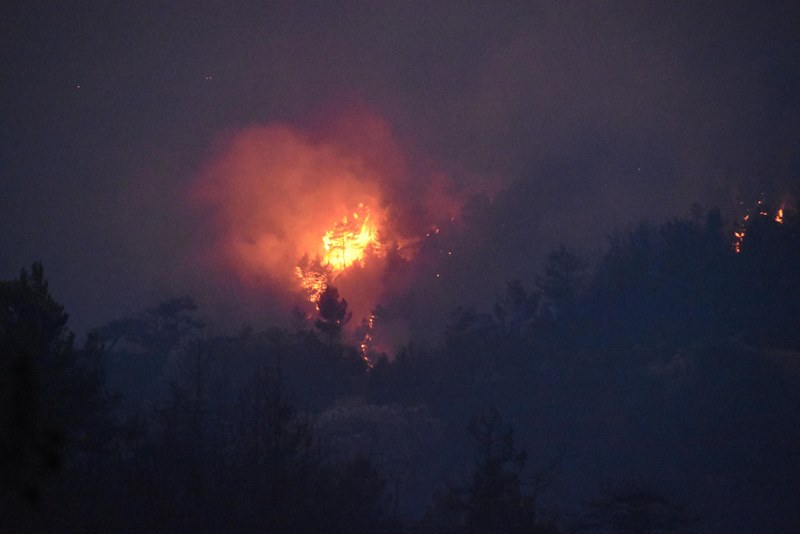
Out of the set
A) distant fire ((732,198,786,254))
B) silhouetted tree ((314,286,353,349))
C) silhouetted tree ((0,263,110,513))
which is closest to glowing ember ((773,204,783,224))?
distant fire ((732,198,786,254))

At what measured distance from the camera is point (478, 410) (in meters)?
93.8

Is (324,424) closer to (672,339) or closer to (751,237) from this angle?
(672,339)

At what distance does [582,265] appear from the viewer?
12338 cm

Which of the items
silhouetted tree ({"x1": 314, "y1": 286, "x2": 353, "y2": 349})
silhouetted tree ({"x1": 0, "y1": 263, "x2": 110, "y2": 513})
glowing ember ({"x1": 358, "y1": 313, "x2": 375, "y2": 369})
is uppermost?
glowing ember ({"x1": 358, "y1": 313, "x2": 375, "y2": 369})

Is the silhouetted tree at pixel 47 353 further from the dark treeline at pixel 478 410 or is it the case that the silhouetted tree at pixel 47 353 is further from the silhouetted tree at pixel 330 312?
the silhouetted tree at pixel 330 312

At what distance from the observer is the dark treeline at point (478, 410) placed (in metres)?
32.0

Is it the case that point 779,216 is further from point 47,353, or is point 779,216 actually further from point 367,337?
point 47,353

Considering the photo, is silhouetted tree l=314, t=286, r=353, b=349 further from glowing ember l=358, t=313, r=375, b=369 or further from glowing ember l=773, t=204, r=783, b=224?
glowing ember l=773, t=204, r=783, b=224

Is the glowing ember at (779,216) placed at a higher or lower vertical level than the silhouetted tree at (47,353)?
higher

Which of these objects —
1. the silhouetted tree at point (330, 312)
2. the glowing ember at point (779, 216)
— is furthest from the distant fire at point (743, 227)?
the silhouetted tree at point (330, 312)

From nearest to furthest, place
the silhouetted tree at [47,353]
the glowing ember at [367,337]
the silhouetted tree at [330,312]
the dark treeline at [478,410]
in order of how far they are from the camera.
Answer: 1. the silhouetted tree at [47,353]
2. the dark treeline at [478,410]
3. the silhouetted tree at [330,312]
4. the glowing ember at [367,337]

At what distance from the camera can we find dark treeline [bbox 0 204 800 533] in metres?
32.0

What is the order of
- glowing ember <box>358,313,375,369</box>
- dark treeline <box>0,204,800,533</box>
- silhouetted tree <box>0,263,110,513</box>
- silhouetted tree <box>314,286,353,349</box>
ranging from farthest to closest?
1. glowing ember <box>358,313,375,369</box>
2. silhouetted tree <box>314,286,353,349</box>
3. dark treeline <box>0,204,800,533</box>
4. silhouetted tree <box>0,263,110,513</box>

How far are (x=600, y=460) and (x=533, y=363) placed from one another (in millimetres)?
24123
